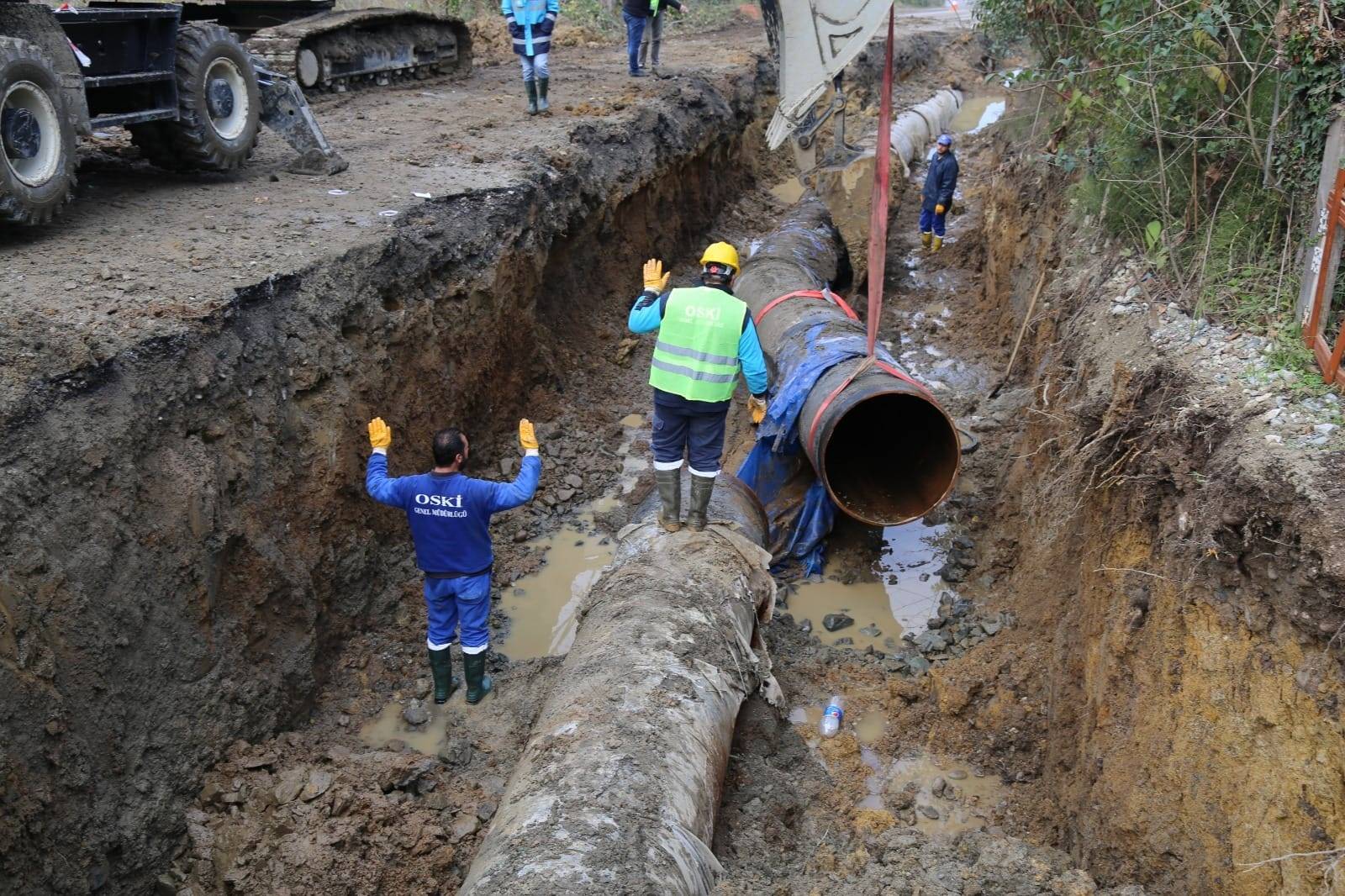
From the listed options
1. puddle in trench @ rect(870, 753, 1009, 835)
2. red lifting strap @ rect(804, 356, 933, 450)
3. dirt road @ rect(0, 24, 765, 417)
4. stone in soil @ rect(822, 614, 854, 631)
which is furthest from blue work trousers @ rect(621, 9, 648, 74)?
puddle in trench @ rect(870, 753, 1009, 835)

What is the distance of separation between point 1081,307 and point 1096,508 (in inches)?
67.8

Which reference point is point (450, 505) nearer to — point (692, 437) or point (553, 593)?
point (692, 437)

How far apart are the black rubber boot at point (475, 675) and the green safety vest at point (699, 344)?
1754 mm

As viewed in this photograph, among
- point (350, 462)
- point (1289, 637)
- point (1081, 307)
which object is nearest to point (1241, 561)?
point (1289, 637)

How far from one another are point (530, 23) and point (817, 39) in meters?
6.00

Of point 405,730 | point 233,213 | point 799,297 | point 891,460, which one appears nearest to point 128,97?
point 233,213

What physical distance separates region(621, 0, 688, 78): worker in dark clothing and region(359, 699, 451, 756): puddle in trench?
9970 millimetres

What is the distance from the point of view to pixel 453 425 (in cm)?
678

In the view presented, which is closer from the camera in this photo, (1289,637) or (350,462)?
(1289,637)

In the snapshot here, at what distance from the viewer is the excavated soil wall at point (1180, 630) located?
3117 mm

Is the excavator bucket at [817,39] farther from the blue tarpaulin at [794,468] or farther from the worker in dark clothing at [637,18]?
the worker in dark clothing at [637,18]

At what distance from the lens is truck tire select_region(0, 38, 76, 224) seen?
5043mm

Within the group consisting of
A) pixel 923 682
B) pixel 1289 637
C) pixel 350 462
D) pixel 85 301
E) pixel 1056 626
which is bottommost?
pixel 923 682

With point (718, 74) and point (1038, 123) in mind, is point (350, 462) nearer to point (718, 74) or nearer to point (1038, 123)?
point (1038, 123)
